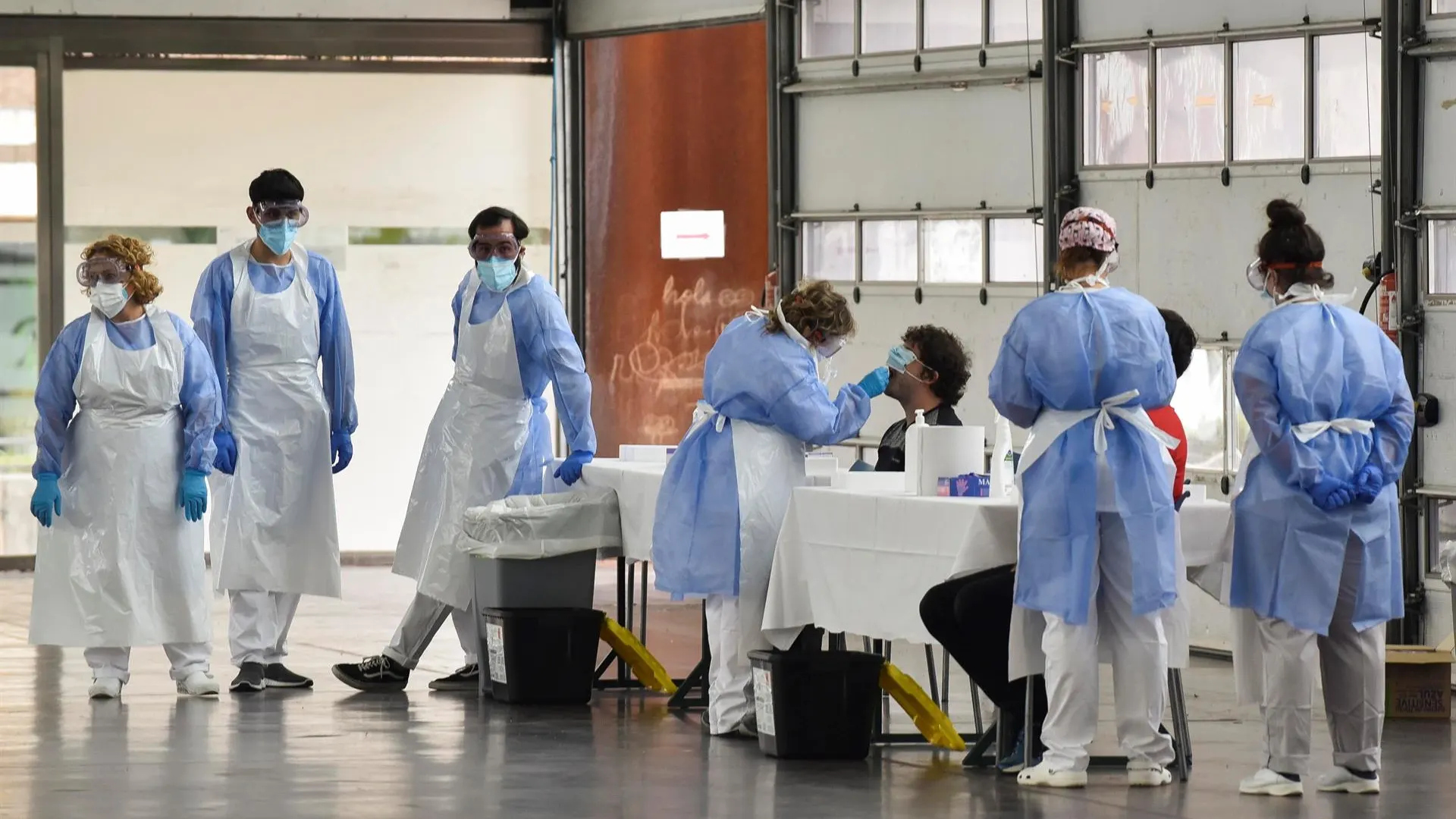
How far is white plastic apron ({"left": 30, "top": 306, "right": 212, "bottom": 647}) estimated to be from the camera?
7406mm

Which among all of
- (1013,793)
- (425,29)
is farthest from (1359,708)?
(425,29)

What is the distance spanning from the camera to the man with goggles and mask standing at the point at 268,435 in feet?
25.4

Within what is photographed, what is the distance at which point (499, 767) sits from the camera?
6.18 metres

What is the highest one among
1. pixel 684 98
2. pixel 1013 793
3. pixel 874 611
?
pixel 684 98

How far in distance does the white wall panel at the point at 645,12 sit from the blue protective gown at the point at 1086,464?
18.2 feet

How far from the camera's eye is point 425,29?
1193 centimetres

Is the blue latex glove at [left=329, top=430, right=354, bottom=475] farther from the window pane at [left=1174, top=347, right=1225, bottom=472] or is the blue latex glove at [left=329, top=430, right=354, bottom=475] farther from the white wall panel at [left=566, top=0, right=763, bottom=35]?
the white wall panel at [left=566, top=0, right=763, bottom=35]

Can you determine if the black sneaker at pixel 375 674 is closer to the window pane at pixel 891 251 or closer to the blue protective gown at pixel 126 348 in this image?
the blue protective gown at pixel 126 348

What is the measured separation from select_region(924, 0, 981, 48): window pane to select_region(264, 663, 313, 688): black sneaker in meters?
3.96

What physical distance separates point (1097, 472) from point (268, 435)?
3161mm

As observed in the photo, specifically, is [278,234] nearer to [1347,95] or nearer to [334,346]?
[334,346]

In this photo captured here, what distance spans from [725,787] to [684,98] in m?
6.17

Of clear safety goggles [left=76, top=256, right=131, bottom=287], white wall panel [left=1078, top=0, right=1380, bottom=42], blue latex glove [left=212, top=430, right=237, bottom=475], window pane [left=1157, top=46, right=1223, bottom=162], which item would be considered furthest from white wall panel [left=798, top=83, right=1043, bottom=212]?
clear safety goggles [left=76, top=256, right=131, bottom=287]

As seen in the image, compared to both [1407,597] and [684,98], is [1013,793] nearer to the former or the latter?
[1407,597]
